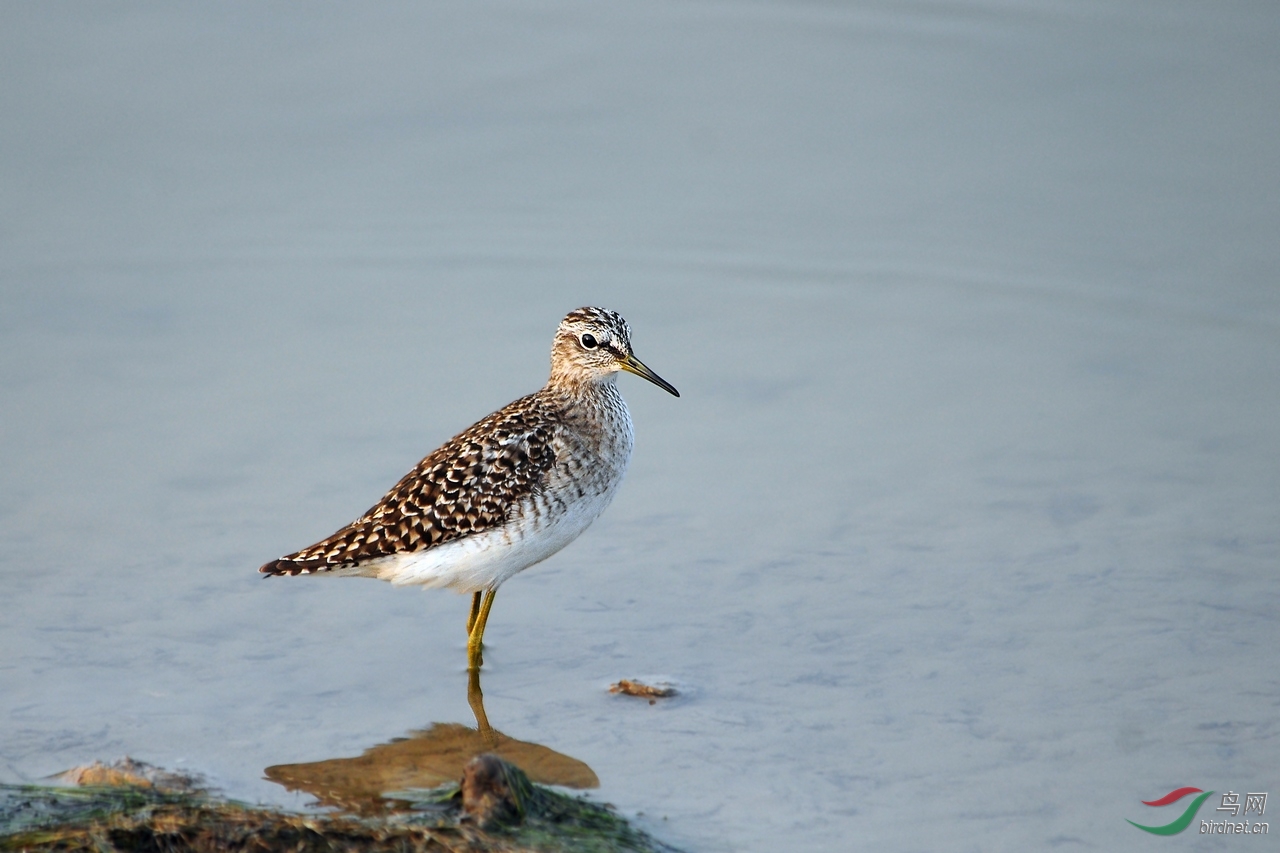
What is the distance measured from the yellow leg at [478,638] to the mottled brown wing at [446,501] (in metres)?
0.56

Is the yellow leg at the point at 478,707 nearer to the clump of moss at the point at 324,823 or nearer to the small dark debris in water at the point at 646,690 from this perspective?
the small dark debris in water at the point at 646,690

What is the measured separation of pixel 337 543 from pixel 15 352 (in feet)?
16.2

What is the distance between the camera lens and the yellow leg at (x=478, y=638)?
8633 millimetres

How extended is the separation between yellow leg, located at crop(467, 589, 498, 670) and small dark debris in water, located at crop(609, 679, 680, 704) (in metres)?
0.88

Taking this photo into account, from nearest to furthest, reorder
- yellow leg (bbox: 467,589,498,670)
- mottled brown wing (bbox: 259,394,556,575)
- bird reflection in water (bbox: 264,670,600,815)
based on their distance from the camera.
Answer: bird reflection in water (bbox: 264,670,600,815), mottled brown wing (bbox: 259,394,556,575), yellow leg (bbox: 467,589,498,670)

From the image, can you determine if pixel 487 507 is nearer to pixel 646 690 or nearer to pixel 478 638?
pixel 478 638

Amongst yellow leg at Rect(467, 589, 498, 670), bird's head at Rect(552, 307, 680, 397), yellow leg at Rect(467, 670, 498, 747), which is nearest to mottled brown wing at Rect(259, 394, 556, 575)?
yellow leg at Rect(467, 589, 498, 670)

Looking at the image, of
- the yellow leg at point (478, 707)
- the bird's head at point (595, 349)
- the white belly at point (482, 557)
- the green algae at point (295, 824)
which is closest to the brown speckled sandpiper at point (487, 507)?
the white belly at point (482, 557)

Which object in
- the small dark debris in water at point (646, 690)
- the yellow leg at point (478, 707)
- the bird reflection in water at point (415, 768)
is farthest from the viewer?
the small dark debris in water at point (646, 690)

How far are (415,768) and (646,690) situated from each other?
4.44 ft

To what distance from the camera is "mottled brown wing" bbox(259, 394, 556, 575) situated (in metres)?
8.36

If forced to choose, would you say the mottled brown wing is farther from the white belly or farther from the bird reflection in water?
the bird reflection in water

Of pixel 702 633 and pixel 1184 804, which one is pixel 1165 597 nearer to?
pixel 1184 804

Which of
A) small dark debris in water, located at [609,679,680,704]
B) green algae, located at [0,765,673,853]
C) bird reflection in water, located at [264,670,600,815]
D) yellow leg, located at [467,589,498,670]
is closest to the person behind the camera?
green algae, located at [0,765,673,853]
